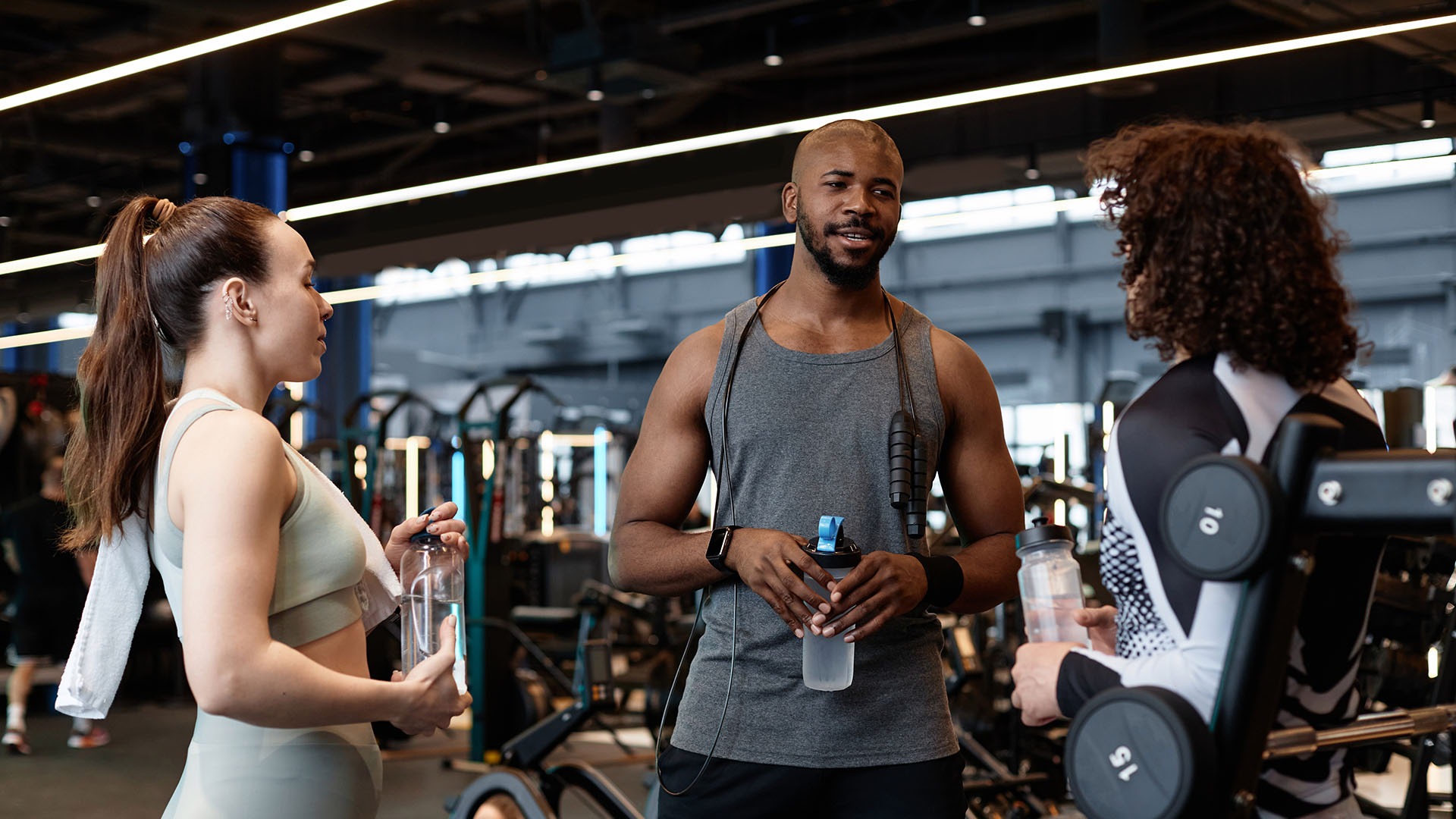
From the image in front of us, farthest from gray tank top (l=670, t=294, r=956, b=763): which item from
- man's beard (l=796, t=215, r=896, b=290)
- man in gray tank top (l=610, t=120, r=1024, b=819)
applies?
man's beard (l=796, t=215, r=896, b=290)

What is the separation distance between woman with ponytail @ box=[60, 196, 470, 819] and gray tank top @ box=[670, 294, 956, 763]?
0.44 metres

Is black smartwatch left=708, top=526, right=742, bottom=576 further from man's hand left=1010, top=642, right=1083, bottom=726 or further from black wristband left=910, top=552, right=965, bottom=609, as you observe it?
man's hand left=1010, top=642, right=1083, bottom=726

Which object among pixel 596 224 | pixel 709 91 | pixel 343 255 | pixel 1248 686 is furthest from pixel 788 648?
pixel 709 91

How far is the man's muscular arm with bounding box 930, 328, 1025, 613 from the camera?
1.91m

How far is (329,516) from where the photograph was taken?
4.75 feet

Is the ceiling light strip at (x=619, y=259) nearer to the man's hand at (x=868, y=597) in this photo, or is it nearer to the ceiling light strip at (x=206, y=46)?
the ceiling light strip at (x=206, y=46)

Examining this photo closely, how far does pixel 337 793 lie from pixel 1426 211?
1361 centimetres

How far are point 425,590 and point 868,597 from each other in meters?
0.61

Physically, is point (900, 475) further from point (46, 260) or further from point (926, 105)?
point (46, 260)

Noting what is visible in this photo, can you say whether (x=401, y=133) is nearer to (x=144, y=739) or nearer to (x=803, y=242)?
(x=144, y=739)

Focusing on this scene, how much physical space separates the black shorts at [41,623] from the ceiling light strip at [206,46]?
3.79 metres

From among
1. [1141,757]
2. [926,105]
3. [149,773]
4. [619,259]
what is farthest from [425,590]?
[149,773]

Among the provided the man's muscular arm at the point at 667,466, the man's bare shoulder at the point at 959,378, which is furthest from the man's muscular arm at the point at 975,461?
the man's muscular arm at the point at 667,466

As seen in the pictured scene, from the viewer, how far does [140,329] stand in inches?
57.9
